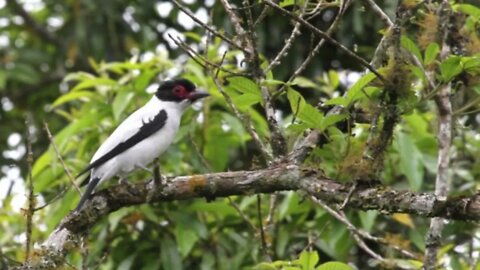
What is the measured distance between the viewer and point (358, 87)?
12.0 feet

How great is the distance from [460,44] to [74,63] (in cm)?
526

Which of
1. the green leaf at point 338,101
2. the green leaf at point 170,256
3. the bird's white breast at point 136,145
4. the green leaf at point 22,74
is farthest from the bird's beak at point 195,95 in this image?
the green leaf at point 22,74

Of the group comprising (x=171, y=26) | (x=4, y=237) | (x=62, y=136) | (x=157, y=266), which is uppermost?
(x=171, y=26)

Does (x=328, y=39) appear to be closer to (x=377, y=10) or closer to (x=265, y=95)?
(x=265, y=95)

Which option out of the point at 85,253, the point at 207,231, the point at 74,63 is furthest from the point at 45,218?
the point at 74,63

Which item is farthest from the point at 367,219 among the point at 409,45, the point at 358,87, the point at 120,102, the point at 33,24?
the point at 33,24

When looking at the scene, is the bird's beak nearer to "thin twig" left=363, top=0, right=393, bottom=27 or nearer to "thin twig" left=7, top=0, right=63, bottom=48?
"thin twig" left=363, top=0, right=393, bottom=27

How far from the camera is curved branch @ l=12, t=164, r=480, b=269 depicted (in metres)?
3.55

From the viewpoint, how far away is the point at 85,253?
13.5ft

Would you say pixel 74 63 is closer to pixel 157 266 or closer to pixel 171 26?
pixel 171 26

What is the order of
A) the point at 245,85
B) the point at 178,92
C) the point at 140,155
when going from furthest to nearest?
the point at 178,92
the point at 140,155
the point at 245,85

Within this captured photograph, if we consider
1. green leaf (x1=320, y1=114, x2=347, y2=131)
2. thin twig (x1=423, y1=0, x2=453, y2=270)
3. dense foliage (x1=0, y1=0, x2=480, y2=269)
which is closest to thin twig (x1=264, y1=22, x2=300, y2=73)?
dense foliage (x1=0, y1=0, x2=480, y2=269)

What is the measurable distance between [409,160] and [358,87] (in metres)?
2.03

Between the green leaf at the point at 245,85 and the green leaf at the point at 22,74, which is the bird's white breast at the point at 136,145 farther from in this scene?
the green leaf at the point at 22,74
